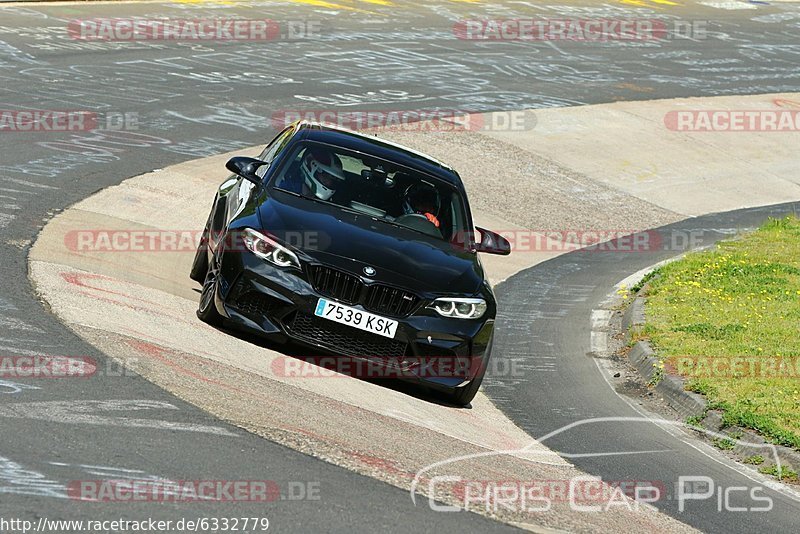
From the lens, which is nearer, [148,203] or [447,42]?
[148,203]

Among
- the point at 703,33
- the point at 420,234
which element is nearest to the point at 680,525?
the point at 420,234

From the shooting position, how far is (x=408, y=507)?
6461 millimetres

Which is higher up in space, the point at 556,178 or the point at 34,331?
the point at 34,331

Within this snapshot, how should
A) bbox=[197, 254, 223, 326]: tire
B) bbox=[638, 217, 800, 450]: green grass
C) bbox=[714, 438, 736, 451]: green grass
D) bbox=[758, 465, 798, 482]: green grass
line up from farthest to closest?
bbox=[638, 217, 800, 450]: green grass < bbox=[714, 438, 736, 451]: green grass < bbox=[197, 254, 223, 326]: tire < bbox=[758, 465, 798, 482]: green grass

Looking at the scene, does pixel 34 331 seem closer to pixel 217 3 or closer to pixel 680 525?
pixel 680 525

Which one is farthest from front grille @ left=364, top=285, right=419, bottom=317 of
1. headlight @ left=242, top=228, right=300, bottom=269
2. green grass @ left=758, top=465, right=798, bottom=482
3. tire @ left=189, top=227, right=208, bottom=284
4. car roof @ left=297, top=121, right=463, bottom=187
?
green grass @ left=758, top=465, right=798, bottom=482

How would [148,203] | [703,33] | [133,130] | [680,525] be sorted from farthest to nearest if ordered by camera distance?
[703,33]
[133,130]
[148,203]
[680,525]

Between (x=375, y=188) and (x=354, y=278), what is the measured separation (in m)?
1.60

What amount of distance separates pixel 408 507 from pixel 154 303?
412 centimetres

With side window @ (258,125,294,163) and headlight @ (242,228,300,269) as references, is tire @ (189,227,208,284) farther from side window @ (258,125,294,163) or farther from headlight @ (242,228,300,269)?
headlight @ (242,228,300,269)

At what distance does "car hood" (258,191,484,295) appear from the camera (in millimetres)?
8875

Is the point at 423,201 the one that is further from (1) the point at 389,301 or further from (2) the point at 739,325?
(2) the point at 739,325

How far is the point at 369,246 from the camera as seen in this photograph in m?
9.12

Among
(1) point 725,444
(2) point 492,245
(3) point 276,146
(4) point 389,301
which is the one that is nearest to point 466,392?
(4) point 389,301
